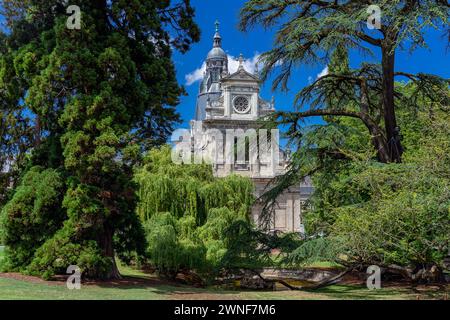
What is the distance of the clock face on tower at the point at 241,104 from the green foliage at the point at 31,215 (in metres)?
30.9

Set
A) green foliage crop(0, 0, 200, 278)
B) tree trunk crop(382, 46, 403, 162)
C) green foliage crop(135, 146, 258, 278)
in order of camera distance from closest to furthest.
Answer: green foliage crop(0, 0, 200, 278), tree trunk crop(382, 46, 403, 162), green foliage crop(135, 146, 258, 278)

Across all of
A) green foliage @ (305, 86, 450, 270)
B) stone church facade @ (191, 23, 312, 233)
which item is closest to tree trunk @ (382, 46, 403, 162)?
green foliage @ (305, 86, 450, 270)

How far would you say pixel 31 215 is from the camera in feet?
42.7

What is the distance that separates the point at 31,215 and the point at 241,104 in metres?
32.3

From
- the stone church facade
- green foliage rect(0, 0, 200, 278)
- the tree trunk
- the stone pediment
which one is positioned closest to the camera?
green foliage rect(0, 0, 200, 278)

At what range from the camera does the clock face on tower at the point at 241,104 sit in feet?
144

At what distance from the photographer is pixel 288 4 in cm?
1580

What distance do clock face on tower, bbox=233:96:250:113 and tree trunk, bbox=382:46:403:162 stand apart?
1115 inches

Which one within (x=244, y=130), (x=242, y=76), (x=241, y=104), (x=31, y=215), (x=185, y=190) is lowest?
(x=31, y=215)

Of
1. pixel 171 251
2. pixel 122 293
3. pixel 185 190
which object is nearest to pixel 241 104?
pixel 185 190

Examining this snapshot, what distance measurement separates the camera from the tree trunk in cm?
1529

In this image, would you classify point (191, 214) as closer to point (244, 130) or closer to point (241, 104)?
point (244, 130)

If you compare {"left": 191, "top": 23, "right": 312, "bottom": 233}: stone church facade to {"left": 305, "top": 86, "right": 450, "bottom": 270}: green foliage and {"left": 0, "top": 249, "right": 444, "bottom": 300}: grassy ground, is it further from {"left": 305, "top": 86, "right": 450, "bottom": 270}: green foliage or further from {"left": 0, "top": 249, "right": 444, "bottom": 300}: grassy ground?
{"left": 305, "top": 86, "right": 450, "bottom": 270}: green foliage
